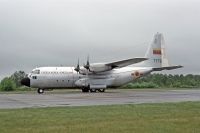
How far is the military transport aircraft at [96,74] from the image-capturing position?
144ft

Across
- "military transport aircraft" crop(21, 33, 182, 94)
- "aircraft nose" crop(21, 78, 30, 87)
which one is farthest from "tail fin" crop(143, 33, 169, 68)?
"aircraft nose" crop(21, 78, 30, 87)

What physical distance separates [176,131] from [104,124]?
2.28 m

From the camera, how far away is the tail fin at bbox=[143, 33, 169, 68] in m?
49.3

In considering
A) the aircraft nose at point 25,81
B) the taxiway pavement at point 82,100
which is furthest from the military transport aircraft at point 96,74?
the taxiway pavement at point 82,100

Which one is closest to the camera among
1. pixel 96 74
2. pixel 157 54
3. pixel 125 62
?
pixel 125 62

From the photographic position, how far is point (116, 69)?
47.3 m

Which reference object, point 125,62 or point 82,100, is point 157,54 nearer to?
point 125,62

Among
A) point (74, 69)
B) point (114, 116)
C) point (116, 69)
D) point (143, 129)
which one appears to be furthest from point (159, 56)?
point (143, 129)

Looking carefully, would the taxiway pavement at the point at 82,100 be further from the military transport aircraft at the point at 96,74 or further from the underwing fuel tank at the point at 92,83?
the underwing fuel tank at the point at 92,83

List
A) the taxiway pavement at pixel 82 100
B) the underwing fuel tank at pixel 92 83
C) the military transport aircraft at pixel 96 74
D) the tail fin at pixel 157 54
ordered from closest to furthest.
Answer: the taxiway pavement at pixel 82 100 → the military transport aircraft at pixel 96 74 → the underwing fuel tank at pixel 92 83 → the tail fin at pixel 157 54

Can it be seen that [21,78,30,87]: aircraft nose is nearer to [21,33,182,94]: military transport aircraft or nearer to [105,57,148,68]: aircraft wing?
[21,33,182,94]: military transport aircraft

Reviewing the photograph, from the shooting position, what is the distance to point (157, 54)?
163 feet

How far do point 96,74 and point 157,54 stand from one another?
330 inches

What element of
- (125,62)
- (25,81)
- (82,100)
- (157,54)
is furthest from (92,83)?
(82,100)
